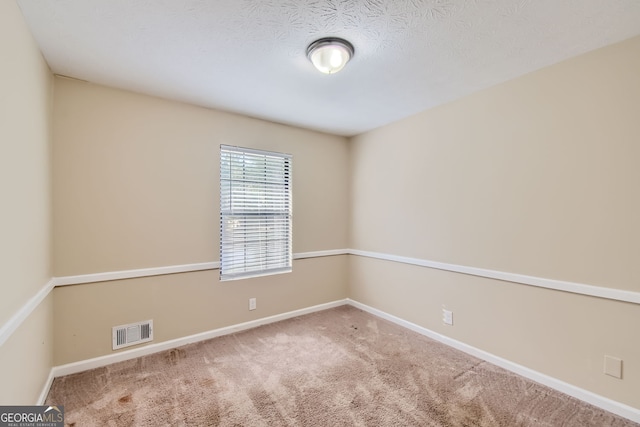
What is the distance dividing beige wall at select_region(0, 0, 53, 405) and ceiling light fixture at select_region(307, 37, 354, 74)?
1.53 meters

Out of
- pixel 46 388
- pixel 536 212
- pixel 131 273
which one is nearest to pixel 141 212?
pixel 131 273

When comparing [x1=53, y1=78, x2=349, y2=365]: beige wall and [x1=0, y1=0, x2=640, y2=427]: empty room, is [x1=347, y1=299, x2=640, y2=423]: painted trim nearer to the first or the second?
[x1=0, y1=0, x2=640, y2=427]: empty room

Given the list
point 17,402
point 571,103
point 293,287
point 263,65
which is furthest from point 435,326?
point 17,402

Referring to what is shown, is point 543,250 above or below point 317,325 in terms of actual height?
above

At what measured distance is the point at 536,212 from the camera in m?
2.17

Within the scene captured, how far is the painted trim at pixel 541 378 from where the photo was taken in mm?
1788

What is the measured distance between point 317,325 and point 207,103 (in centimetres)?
268

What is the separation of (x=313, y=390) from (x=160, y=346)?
5.10 ft

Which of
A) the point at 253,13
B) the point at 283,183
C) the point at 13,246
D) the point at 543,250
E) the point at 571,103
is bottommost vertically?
the point at 543,250

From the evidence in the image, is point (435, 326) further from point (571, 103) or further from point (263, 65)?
point (263, 65)

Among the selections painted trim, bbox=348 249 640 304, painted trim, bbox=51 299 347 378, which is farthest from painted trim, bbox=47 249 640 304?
painted trim, bbox=51 299 347 378

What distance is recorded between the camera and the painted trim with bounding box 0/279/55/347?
50.7 inches

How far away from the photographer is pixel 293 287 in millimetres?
3512

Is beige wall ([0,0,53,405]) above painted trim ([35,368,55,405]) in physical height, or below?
above
